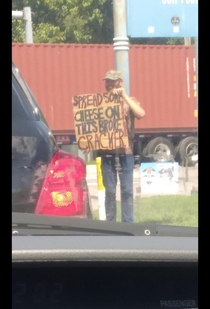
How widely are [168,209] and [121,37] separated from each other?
2.39 metres

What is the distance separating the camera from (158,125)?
1568 cm

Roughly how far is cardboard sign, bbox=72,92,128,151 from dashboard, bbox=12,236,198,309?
9.65 feet

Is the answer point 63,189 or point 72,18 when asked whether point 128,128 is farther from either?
point 72,18

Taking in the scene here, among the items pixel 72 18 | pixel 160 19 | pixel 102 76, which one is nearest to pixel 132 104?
pixel 160 19

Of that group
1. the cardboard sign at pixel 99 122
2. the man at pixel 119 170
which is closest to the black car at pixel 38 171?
the cardboard sign at pixel 99 122

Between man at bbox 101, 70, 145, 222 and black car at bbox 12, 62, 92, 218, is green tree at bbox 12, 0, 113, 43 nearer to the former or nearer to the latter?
man at bbox 101, 70, 145, 222

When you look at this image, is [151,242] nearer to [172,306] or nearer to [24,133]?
[172,306]

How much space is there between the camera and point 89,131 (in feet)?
14.8

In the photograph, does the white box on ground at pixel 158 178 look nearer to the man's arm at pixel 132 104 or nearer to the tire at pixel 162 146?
the man's arm at pixel 132 104

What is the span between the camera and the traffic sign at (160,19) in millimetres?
5145

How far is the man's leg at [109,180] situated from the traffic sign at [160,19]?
1174mm

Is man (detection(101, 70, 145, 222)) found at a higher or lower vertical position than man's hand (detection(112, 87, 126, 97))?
lower

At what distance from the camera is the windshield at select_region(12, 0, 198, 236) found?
2.55m

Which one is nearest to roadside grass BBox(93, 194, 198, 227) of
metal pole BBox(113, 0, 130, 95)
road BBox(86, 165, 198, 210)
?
road BBox(86, 165, 198, 210)
